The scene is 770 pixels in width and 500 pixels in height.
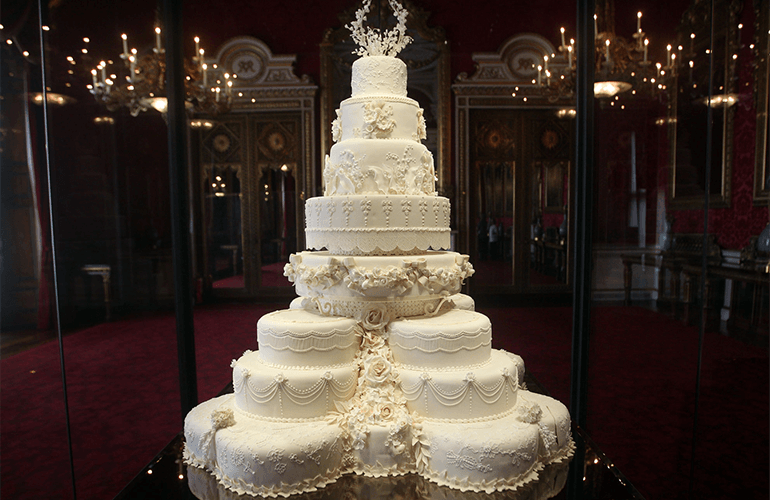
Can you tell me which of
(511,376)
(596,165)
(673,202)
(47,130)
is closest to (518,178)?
(596,165)

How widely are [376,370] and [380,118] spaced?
1.63 meters

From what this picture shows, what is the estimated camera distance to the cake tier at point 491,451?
2.48m

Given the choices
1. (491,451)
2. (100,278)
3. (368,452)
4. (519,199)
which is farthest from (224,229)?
(491,451)

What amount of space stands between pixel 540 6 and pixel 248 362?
12.1 feet

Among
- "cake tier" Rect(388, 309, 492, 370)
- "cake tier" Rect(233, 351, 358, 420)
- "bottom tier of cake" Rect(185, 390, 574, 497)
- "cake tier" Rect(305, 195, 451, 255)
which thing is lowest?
"bottom tier of cake" Rect(185, 390, 574, 497)

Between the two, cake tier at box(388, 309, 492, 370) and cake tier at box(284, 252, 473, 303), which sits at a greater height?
cake tier at box(284, 252, 473, 303)

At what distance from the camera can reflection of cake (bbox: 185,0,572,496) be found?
2.53m

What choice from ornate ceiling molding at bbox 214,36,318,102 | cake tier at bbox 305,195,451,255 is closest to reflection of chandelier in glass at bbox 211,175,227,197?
ornate ceiling molding at bbox 214,36,318,102

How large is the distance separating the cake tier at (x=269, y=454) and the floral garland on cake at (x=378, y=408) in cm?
11

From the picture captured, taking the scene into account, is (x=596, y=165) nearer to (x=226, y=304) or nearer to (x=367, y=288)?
(x=367, y=288)

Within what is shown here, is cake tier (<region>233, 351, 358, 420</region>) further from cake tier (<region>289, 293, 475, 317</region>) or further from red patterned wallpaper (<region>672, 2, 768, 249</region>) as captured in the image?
red patterned wallpaper (<region>672, 2, 768, 249</region>)

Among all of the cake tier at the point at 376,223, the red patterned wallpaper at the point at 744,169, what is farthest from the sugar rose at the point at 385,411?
the red patterned wallpaper at the point at 744,169

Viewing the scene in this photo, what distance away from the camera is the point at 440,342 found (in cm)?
281

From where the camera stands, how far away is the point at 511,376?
113 inches
